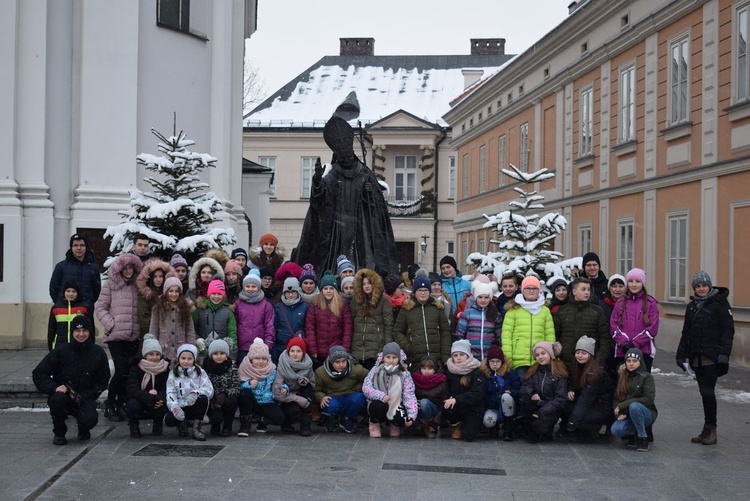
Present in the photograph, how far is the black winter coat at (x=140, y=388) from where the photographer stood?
995 centimetres

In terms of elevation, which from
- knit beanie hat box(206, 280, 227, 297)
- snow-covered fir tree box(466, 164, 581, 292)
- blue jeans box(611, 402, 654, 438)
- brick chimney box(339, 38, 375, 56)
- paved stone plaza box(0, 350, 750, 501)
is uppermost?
brick chimney box(339, 38, 375, 56)

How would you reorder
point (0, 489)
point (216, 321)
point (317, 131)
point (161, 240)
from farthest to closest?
point (317, 131), point (161, 240), point (216, 321), point (0, 489)

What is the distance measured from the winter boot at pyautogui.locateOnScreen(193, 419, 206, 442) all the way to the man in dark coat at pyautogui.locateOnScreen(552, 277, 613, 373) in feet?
11.7

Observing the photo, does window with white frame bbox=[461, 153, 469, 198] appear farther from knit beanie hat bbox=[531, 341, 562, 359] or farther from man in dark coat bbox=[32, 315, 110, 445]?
man in dark coat bbox=[32, 315, 110, 445]

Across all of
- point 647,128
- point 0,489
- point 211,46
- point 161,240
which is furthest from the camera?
point 647,128

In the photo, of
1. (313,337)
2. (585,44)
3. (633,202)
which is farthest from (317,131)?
(313,337)

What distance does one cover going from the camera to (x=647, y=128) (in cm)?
2341

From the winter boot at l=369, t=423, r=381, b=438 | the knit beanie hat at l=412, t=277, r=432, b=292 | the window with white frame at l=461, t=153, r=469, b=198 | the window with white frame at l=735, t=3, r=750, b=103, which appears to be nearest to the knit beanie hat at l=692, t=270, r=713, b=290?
the knit beanie hat at l=412, t=277, r=432, b=292

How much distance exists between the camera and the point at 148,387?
10141 mm

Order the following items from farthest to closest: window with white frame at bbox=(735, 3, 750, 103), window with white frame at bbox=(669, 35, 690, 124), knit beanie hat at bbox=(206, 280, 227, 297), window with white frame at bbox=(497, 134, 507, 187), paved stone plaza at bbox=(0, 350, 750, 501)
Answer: window with white frame at bbox=(497, 134, 507, 187) < window with white frame at bbox=(669, 35, 690, 124) < window with white frame at bbox=(735, 3, 750, 103) < knit beanie hat at bbox=(206, 280, 227, 297) < paved stone plaza at bbox=(0, 350, 750, 501)

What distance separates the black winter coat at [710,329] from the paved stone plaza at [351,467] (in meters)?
0.91

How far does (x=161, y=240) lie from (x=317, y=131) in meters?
43.2

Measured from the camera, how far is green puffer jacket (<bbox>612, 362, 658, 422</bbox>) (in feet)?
33.0

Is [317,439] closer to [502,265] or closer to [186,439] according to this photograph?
[186,439]
